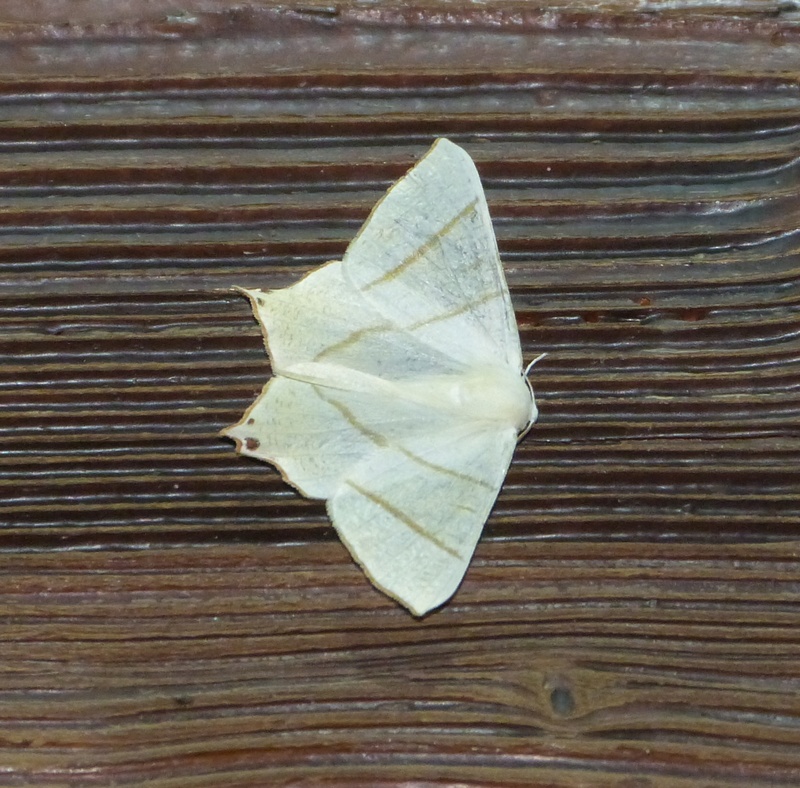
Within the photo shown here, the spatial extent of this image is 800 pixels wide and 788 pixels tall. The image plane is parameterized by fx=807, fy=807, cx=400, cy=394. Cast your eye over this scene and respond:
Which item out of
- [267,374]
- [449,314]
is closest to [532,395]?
[449,314]

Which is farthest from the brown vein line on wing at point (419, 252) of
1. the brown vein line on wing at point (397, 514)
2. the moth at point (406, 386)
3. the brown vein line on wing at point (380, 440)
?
the brown vein line on wing at point (397, 514)

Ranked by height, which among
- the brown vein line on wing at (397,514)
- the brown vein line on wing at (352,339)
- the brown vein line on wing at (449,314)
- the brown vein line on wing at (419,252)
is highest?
the brown vein line on wing at (419,252)

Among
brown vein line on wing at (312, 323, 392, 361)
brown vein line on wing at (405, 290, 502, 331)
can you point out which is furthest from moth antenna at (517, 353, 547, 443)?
brown vein line on wing at (312, 323, 392, 361)

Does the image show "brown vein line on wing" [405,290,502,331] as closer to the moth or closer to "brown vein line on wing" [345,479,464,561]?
the moth

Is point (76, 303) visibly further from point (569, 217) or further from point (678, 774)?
point (678, 774)

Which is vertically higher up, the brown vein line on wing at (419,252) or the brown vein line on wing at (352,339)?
the brown vein line on wing at (419,252)

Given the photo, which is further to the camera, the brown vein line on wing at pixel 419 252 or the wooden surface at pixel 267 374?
the brown vein line on wing at pixel 419 252

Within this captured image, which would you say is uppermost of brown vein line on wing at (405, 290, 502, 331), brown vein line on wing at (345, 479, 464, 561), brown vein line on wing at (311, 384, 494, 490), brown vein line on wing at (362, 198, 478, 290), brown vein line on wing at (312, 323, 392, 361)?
brown vein line on wing at (362, 198, 478, 290)

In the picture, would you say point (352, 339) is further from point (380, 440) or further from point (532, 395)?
point (532, 395)

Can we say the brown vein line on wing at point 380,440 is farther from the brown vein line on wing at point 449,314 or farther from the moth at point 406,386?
the brown vein line on wing at point 449,314
